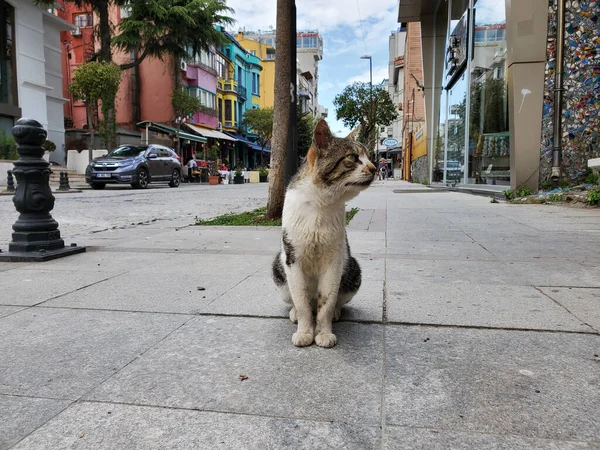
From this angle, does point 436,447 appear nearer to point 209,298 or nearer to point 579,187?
point 209,298

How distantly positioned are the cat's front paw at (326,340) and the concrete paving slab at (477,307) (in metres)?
0.53

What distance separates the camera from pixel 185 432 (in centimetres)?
152

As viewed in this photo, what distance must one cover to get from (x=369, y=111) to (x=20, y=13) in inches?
826

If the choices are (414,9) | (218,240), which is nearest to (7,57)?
(414,9)

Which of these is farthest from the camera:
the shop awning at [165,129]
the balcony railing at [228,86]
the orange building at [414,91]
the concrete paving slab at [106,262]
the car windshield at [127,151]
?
the balcony railing at [228,86]

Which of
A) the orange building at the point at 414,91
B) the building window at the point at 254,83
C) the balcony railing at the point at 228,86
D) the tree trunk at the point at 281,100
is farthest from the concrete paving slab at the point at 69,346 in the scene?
the building window at the point at 254,83

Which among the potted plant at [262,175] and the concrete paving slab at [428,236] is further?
the potted plant at [262,175]

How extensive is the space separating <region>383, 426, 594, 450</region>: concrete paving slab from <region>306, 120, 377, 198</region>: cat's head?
1.19 m

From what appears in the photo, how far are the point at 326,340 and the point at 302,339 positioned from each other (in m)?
0.13

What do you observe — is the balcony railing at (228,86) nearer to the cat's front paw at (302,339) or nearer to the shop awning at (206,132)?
the shop awning at (206,132)

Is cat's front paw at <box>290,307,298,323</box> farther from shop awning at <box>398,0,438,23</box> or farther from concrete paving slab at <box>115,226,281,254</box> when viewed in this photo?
shop awning at <box>398,0,438,23</box>

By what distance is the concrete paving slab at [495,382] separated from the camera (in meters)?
1.56

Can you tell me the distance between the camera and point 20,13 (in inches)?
896

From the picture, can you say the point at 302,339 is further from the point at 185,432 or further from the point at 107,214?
the point at 107,214
